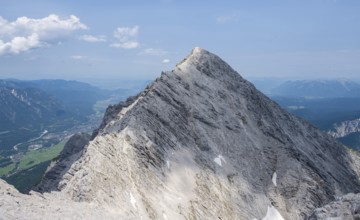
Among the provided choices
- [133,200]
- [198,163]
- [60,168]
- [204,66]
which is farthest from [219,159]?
[60,168]

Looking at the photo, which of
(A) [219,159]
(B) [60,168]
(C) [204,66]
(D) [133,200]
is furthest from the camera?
(C) [204,66]

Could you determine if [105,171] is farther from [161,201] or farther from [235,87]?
[235,87]

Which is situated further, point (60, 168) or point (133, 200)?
point (60, 168)

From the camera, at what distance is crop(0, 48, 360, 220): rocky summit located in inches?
2547

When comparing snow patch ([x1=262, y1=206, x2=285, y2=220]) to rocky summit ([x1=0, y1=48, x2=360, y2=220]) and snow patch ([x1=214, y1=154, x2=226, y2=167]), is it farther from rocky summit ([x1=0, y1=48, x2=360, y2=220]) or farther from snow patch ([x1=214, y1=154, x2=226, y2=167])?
snow patch ([x1=214, y1=154, x2=226, y2=167])

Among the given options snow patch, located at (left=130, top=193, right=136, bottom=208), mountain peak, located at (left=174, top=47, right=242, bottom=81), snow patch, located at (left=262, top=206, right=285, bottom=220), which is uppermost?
mountain peak, located at (left=174, top=47, right=242, bottom=81)

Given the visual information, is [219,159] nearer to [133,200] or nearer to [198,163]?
[198,163]

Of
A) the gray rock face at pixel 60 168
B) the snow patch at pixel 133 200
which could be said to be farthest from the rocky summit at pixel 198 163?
the gray rock face at pixel 60 168

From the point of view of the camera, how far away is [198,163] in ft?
311

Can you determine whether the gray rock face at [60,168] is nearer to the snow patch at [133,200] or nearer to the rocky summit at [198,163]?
the rocky summit at [198,163]

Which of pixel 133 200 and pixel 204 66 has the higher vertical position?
pixel 204 66

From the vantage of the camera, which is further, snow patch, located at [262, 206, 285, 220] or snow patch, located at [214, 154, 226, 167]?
snow patch, located at [214, 154, 226, 167]

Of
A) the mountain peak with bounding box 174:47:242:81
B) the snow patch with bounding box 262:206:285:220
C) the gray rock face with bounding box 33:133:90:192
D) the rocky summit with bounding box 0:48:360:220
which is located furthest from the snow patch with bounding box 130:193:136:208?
the mountain peak with bounding box 174:47:242:81

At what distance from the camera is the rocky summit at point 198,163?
64.7m
